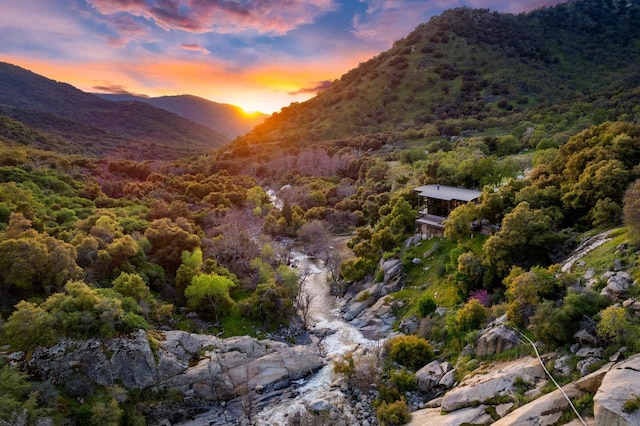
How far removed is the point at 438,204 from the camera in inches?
1764

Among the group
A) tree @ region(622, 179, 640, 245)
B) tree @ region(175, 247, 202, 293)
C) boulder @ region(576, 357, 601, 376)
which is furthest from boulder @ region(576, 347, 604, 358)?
tree @ region(175, 247, 202, 293)

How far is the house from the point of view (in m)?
42.6

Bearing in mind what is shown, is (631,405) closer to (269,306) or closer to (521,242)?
(521,242)

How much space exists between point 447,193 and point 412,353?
22632 millimetres

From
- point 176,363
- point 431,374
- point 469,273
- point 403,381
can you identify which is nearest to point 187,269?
point 176,363

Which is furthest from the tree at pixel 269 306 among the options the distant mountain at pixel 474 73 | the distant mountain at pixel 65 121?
the distant mountain at pixel 65 121

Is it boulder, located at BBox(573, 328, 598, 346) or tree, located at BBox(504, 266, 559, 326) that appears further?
tree, located at BBox(504, 266, 559, 326)

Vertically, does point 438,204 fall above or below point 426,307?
above

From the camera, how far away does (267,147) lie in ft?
471

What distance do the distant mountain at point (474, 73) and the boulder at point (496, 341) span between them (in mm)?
87662

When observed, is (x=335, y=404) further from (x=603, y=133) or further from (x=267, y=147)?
(x=267, y=147)

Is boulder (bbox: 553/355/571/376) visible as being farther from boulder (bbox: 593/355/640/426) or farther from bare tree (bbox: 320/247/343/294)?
bare tree (bbox: 320/247/343/294)

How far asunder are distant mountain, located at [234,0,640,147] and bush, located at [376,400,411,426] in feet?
301

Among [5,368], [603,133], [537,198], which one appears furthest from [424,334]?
[5,368]
